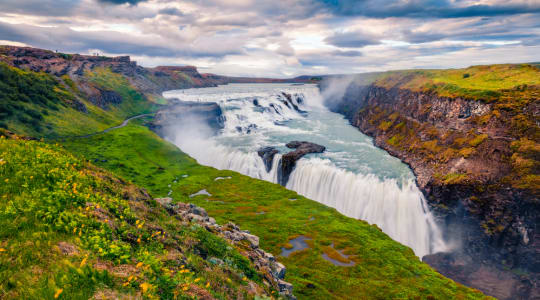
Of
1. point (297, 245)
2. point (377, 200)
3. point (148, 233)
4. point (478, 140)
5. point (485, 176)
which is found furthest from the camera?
point (478, 140)

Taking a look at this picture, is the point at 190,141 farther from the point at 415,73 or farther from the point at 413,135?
the point at 415,73

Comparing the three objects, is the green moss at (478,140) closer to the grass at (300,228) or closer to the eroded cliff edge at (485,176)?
the eroded cliff edge at (485,176)

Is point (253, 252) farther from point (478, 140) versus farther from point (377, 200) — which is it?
point (478, 140)

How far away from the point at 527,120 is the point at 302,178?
4357 cm

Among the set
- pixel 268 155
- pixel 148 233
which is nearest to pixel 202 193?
pixel 268 155

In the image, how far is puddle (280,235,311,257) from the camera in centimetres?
3441

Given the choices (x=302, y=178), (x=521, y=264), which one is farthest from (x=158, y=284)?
(x=302, y=178)

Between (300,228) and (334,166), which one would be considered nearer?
(300,228)

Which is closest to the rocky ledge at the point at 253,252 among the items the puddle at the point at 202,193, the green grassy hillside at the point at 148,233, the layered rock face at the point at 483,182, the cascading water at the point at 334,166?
the green grassy hillside at the point at 148,233

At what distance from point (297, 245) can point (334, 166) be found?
2738 centimetres

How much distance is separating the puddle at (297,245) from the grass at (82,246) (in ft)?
73.8

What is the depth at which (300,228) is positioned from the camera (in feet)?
132

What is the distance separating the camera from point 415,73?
341ft

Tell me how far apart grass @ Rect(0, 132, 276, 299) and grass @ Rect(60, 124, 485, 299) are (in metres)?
18.3
